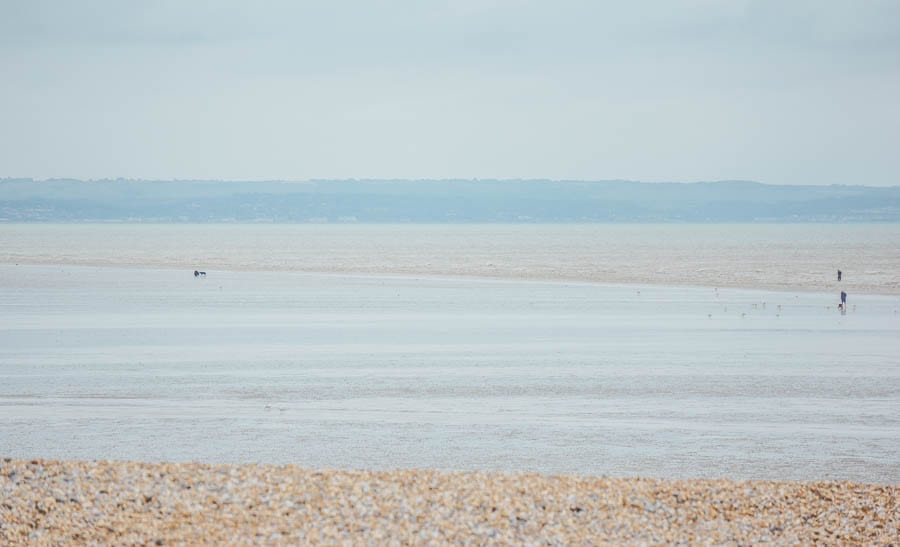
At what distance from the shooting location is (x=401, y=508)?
408 inches

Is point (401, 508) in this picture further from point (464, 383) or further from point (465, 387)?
point (464, 383)

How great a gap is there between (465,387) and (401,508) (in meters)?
10.5

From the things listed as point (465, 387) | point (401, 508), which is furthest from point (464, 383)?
point (401, 508)

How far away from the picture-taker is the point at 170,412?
58.6ft

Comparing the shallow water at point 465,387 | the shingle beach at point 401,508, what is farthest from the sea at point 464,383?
the shingle beach at point 401,508

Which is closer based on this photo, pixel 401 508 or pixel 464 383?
pixel 401 508

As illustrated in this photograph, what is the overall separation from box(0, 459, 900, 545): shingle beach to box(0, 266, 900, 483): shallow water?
7.93 feet

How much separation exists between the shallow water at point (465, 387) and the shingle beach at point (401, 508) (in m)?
2.42

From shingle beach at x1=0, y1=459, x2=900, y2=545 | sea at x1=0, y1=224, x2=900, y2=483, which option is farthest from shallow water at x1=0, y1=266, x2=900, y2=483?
shingle beach at x1=0, y1=459, x2=900, y2=545

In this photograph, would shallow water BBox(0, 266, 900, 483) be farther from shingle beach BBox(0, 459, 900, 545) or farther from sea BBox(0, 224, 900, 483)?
shingle beach BBox(0, 459, 900, 545)

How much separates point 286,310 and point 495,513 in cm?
2966

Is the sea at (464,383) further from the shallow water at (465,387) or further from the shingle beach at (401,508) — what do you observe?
the shingle beach at (401,508)

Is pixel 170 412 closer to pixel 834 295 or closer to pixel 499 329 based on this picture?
pixel 499 329

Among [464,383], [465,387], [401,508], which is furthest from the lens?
[464,383]
